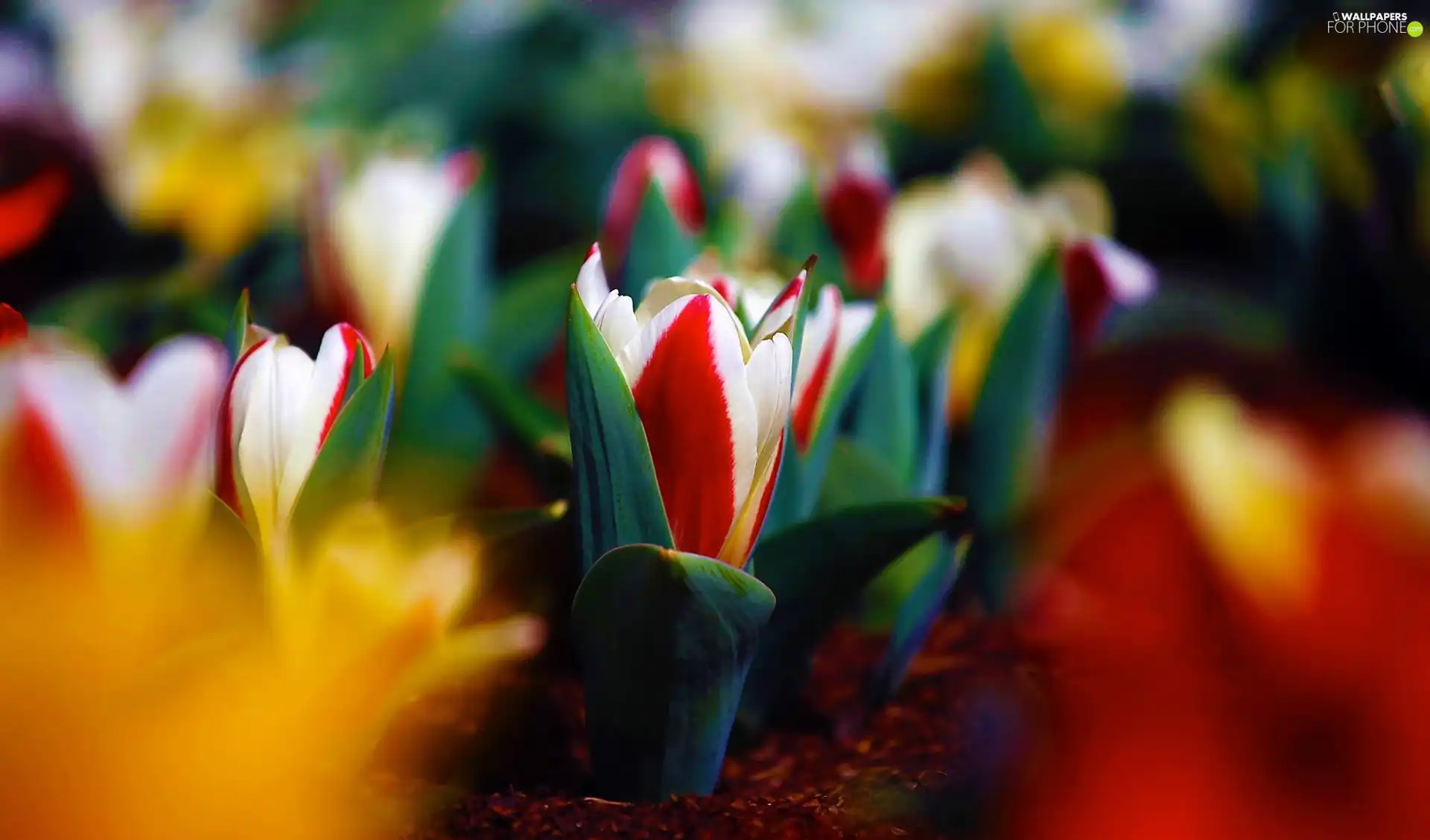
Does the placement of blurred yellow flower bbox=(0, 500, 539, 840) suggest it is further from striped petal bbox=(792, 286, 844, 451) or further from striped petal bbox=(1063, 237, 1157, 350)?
striped petal bbox=(1063, 237, 1157, 350)

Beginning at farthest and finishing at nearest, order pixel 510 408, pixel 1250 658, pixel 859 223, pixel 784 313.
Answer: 1. pixel 859 223
2. pixel 510 408
3. pixel 784 313
4. pixel 1250 658

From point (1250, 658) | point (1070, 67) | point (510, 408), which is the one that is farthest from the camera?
point (1070, 67)

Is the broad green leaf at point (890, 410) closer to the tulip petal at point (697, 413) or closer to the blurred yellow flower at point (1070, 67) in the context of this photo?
the tulip petal at point (697, 413)

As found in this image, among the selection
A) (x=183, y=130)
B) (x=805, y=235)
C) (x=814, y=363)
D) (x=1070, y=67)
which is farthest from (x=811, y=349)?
(x=1070, y=67)

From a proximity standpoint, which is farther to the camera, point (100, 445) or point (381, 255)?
point (381, 255)

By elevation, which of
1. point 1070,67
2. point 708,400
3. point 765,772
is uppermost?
point 1070,67

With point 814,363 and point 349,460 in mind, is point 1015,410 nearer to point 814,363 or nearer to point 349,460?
point 814,363

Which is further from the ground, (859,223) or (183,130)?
(183,130)
